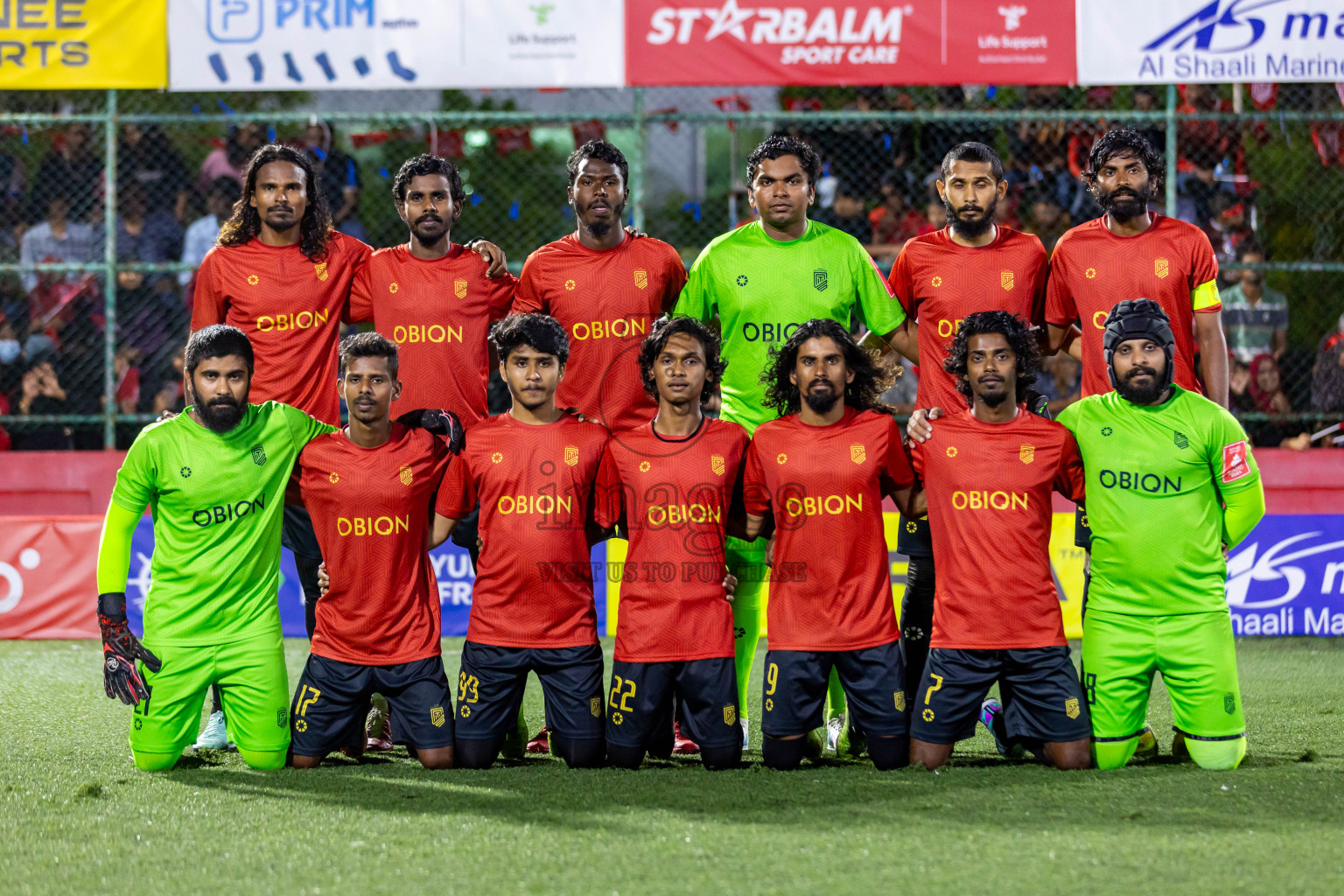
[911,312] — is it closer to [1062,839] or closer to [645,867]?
[1062,839]

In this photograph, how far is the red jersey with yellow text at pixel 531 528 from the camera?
16.8 feet

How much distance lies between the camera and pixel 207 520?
5203 mm

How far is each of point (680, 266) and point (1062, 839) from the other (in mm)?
2844

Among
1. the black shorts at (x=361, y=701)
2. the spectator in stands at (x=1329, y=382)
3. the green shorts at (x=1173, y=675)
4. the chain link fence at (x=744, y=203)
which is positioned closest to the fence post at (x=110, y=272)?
the chain link fence at (x=744, y=203)

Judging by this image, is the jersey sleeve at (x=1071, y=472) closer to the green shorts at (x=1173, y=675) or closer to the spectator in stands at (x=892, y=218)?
the green shorts at (x=1173, y=675)

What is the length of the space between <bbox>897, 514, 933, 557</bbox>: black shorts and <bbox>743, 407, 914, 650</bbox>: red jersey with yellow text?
45 cm

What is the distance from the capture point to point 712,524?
5.12 meters

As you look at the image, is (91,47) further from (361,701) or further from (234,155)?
→ (361,701)

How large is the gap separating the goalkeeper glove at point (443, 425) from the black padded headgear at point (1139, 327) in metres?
2.37

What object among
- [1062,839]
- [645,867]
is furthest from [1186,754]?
[645,867]

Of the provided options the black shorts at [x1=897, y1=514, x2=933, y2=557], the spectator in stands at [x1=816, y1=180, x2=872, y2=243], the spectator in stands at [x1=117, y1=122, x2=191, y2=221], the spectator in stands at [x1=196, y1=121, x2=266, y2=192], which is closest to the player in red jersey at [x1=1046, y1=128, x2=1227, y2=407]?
the black shorts at [x1=897, y1=514, x2=933, y2=557]

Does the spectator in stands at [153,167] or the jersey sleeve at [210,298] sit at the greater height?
the spectator in stands at [153,167]

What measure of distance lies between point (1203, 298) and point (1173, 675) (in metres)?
1.52


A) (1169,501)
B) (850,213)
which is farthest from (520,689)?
(850,213)
